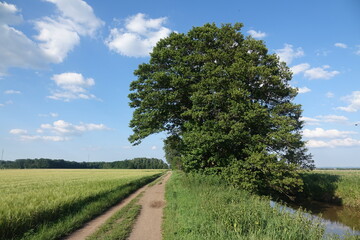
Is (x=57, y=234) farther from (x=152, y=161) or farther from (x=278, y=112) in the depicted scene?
(x=152, y=161)

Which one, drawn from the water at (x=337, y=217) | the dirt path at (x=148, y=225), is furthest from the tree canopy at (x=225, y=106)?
the dirt path at (x=148, y=225)

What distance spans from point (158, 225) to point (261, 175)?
11.2 meters

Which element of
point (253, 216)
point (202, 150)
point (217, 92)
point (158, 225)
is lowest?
point (158, 225)

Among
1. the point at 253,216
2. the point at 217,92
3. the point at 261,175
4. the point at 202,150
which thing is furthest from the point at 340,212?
the point at 253,216

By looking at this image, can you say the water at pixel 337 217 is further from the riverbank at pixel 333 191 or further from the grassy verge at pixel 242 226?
the grassy verge at pixel 242 226

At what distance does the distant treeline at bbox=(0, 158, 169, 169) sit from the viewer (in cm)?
14325

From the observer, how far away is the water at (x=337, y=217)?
12.6m

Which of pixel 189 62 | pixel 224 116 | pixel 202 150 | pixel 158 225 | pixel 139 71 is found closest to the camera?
pixel 158 225

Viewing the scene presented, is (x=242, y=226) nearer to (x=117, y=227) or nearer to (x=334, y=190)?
(x=117, y=227)

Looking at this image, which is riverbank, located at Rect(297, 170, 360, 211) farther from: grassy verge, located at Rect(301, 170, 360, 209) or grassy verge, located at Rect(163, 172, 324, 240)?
grassy verge, located at Rect(163, 172, 324, 240)

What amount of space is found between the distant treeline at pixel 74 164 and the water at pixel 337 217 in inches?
6188

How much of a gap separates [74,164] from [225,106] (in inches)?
6595

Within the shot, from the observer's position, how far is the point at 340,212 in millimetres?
17688

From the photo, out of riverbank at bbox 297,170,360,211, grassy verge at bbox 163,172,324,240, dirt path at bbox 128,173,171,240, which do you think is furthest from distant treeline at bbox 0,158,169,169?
grassy verge at bbox 163,172,324,240
